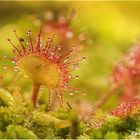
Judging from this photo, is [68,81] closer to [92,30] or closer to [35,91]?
[35,91]

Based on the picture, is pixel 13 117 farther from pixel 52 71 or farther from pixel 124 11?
pixel 124 11

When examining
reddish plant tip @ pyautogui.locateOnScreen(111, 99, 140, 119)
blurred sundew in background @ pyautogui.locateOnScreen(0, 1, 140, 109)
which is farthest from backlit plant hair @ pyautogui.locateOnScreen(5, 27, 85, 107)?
blurred sundew in background @ pyautogui.locateOnScreen(0, 1, 140, 109)

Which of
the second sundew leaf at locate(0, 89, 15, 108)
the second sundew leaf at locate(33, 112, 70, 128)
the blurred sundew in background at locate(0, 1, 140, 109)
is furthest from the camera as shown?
the blurred sundew in background at locate(0, 1, 140, 109)

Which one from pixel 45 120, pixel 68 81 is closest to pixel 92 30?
pixel 68 81

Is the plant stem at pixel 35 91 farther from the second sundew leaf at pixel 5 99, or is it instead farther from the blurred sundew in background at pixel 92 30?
the blurred sundew in background at pixel 92 30

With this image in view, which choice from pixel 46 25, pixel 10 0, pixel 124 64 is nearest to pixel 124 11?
pixel 10 0

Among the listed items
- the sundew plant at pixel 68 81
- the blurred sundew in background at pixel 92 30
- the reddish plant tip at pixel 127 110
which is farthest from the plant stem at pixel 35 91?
the blurred sundew in background at pixel 92 30

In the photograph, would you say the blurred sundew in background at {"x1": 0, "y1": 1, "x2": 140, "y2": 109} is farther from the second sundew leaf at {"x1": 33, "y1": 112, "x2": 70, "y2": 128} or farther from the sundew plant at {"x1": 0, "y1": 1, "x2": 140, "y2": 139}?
the second sundew leaf at {"x1": 33, "y1": 112, "x2": 70, "y2": 128}

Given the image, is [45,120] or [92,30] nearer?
[45,120]
